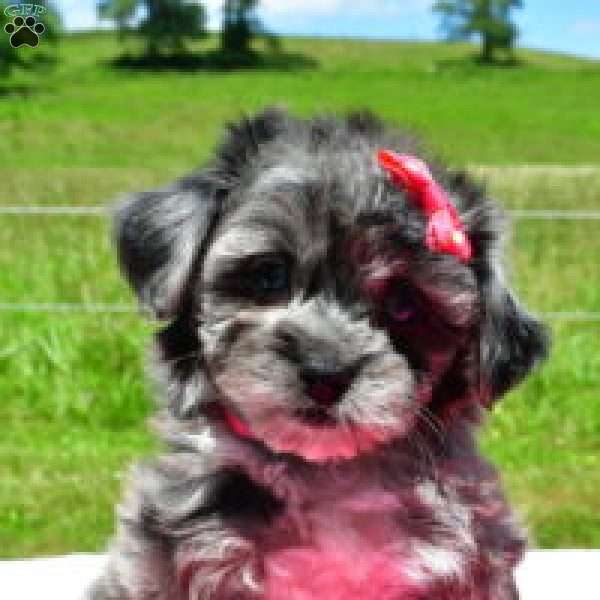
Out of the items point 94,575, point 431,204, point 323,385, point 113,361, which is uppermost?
point 431,204

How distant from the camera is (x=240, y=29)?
22391mm

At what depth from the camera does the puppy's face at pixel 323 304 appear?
3.19 m

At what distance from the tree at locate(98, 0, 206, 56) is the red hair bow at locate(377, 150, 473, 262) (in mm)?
12388

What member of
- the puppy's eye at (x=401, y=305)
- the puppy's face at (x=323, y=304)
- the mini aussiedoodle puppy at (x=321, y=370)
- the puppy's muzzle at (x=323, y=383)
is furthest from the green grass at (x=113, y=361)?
the puppy's muzzle at (x=323, y=383)

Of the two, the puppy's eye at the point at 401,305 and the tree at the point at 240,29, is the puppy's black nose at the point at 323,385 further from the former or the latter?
the tree at the point at 240,29

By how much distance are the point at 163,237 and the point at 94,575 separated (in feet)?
5.75

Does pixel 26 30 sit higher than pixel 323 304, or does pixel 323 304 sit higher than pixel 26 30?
pixel 26 30

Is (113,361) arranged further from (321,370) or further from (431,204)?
(321,370)

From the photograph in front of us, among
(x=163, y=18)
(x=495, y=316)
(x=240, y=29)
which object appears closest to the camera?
(x=495, y=316)

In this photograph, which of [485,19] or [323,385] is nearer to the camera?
[323,385]

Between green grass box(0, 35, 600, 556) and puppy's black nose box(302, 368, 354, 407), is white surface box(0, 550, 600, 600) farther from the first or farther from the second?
puppy's black nose box(302, 368, 354, 407)

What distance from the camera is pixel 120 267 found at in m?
3.71

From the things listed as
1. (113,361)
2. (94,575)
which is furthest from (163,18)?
(94,575)

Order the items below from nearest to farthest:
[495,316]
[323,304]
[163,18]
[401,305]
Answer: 1. [323,304]
2. [401,305]
3. [495,316]
4. [163,18]
